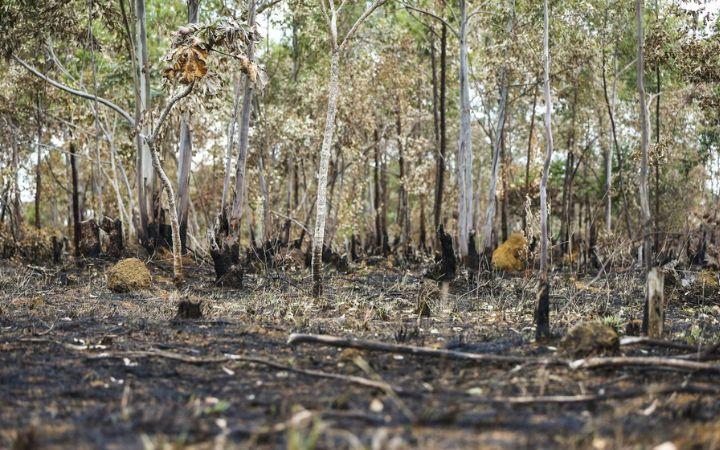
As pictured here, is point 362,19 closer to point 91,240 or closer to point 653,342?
point 653,342

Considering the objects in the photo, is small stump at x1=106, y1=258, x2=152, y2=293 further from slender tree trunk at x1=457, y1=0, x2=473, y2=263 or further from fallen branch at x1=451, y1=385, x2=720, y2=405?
slender tree trunk at x1=457, y1=0, x2=473, y2=263

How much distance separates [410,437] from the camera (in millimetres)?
3205

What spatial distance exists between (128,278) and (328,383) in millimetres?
6352

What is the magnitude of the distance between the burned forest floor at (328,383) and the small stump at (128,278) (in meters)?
1.68

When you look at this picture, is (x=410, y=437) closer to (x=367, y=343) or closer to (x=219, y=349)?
(x=367, y=343)

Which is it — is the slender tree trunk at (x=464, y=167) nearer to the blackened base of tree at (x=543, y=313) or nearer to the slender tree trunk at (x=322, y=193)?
the slender tree trunk at (x=322, y=193)

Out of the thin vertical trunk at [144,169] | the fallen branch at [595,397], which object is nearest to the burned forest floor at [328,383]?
the fallen branch at [595,397]

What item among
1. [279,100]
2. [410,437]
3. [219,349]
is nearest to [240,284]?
[219,349]

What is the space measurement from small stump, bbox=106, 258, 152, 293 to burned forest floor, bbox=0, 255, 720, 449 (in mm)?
1684

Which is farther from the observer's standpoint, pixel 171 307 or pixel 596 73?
pixel 596 73

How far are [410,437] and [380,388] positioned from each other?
0.95 m

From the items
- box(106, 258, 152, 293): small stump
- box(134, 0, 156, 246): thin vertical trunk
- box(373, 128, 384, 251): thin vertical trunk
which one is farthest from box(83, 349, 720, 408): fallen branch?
box(373, 128, 384, 251): thin vertical trunk

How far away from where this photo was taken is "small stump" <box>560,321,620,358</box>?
16.8ft

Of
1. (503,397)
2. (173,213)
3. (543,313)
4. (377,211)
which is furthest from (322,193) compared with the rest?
(377,211)
